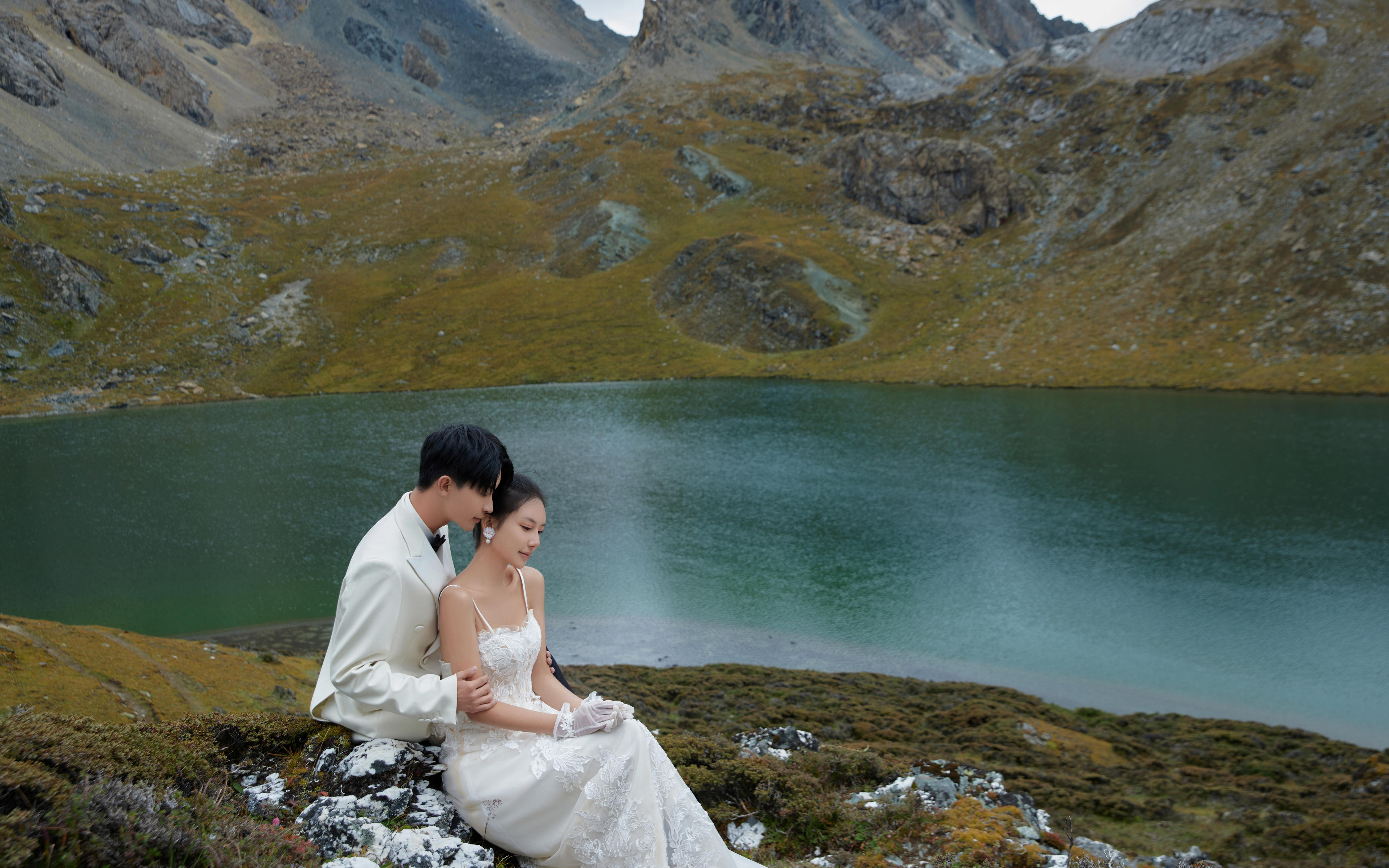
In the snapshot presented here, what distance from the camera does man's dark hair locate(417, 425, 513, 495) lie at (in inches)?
209

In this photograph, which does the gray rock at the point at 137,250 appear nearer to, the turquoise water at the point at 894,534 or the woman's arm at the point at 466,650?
the turquoise water at the point at 894,534

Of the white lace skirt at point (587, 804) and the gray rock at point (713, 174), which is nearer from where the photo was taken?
the white lace skirt at point (587, 804)

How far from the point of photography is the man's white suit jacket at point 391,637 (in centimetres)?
493

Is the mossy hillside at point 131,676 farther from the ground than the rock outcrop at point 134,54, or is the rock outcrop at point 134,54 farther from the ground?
the rock outcrop at point 134,54

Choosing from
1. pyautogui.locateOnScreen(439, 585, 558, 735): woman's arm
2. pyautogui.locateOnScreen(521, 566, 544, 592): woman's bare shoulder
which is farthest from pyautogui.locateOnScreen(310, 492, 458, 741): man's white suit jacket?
pyautogui.locateOnScreen(521, 566, 544, 592): woman's bare shoulder

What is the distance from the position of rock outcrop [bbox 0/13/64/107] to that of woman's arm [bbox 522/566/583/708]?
15123 centimetres

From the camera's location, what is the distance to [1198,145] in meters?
83.2

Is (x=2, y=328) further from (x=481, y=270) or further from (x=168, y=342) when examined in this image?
(x=481, y=270)

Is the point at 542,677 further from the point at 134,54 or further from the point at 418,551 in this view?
the point at 134,54

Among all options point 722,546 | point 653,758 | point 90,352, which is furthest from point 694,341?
point 653,758

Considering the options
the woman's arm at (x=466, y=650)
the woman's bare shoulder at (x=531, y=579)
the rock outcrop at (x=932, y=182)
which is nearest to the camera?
the woman's arm at (x=466, y=650)

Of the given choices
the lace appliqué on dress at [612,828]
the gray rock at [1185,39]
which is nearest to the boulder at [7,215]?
the lace appliqué on dress at [612,828]

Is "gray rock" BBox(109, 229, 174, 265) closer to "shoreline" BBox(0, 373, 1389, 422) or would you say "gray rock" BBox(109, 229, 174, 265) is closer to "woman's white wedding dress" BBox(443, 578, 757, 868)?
"shoreline" BBox(0, 373, 1389, 422)

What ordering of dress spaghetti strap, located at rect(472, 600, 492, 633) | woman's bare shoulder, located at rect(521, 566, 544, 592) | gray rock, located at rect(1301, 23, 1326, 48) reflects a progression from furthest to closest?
1. gray rock, located at rect(1301, 23, 1326, 48)
2. woman's bare shoulder, located at rect(521, 566, 544, 592)
3. dress spaghetti strap, located at rect(472, 600, 492, 633)
